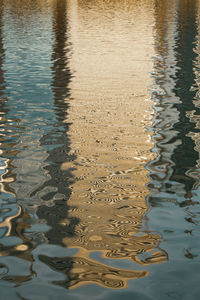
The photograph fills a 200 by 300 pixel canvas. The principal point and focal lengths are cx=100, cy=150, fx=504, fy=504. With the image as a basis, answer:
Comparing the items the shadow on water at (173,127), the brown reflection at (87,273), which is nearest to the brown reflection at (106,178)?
the brown reflection at (87,273)

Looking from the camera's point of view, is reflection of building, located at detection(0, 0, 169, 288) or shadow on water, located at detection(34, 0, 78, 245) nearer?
reflection of building, located at detection(0, 0, 169, 288)

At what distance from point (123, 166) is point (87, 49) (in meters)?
14.6

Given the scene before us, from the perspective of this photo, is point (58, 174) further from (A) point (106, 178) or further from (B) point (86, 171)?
(A) point (106, 178)

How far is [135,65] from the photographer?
56.2ft

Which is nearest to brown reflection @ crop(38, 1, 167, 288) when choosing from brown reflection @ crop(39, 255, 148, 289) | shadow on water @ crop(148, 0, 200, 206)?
brown reflection @ crop(39, 255, 148, 289)

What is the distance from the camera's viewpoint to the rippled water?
431 centimetres

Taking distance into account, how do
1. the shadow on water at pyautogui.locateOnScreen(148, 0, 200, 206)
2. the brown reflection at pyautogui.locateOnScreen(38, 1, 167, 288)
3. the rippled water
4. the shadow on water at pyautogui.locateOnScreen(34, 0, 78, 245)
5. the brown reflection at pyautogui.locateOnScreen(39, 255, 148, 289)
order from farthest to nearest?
the shadow on water at pyautogui.locateOnScreen(148, 0, 200, 206) → the shadow on water at pyautogui.locateOnScreen(34, 0, 78, 245) → the brown reflection at pyautogui.locateOnScreen(38, 1, 167, 288) → the rippled water → the brown reflection at pyautogui.locateOnScreen(39, 255, 148, 289)

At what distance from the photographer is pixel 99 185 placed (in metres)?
6.56

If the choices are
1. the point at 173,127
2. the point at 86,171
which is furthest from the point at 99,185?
the point at 173,127

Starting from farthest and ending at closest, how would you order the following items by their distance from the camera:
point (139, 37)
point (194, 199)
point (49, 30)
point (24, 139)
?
point (49, 30) → point (139, 37) → point (24, 139) → point (194, 199)

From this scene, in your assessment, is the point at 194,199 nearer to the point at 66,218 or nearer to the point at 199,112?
the point at 66,218

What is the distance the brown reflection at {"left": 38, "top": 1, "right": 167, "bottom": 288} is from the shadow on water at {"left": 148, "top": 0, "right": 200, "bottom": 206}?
0.22m

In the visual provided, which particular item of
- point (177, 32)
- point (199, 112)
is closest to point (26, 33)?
point (177, 32)

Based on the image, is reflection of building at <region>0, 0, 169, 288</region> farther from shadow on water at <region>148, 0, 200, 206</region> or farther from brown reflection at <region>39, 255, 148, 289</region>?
shadow on water at <region>148, 0, 200, 206</region>
